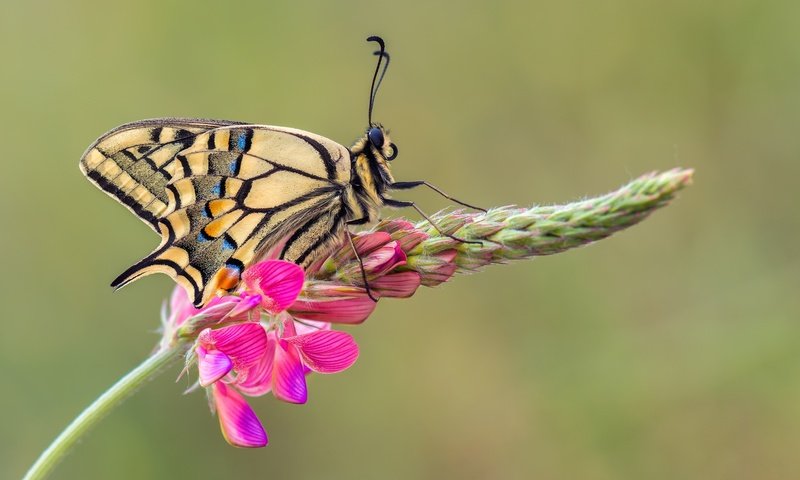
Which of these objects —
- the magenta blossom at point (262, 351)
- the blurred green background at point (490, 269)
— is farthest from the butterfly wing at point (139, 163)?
A: the blurred green background at point (490, 269)

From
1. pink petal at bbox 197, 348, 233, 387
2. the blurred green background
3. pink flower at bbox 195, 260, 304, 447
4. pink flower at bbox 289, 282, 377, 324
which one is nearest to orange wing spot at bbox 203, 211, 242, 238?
pink flower at bbox 195, 260, 304, 447

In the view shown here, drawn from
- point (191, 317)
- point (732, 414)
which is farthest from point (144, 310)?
point (732, 414)

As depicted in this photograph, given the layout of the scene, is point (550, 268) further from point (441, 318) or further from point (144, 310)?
point (144, 310)

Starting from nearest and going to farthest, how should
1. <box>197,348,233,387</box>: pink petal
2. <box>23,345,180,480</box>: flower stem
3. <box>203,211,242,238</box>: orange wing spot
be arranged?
<box>23,345,180,480</box>: flower stem < <box>197,348,233,387</box>: pink petal < <box>203,211,242,238</box>: orange wing spot

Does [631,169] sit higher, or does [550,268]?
[631,169]

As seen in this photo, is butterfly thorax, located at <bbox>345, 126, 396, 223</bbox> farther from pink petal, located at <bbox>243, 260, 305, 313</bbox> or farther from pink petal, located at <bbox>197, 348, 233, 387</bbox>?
pink petal, located at <bbox>197, 348, 233, 387</bbox>
